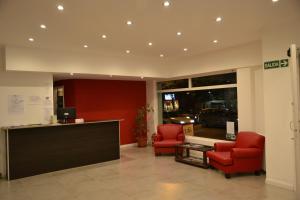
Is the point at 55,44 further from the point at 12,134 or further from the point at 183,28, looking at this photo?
the point at 183,28

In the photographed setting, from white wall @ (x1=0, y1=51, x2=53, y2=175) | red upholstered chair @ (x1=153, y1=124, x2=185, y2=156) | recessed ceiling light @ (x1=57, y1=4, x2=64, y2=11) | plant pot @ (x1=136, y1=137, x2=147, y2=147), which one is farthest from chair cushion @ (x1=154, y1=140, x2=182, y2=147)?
recessed ceiling light @ (x1=57, y1=4, x2=64, y2=11)

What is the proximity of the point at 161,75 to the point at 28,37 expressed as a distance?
14.3 feet

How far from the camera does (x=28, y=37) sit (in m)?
5.02

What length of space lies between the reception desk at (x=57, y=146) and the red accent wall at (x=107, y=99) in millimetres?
1511

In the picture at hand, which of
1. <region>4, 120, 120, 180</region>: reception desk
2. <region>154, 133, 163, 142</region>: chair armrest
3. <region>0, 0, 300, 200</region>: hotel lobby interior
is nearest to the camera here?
<region>0, 0, 300, 200</region>: hotel lobby interior

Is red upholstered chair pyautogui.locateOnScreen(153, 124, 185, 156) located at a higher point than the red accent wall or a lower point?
lower

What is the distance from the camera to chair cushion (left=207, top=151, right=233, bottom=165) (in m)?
5.14

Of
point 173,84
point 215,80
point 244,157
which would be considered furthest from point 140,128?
point 244,157

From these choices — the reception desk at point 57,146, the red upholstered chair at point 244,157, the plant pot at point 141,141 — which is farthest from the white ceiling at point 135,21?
the plant pot at point 141,141

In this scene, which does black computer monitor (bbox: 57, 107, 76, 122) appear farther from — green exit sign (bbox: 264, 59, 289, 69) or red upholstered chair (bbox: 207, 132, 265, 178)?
green exit sign (bbox: 264, 59, 289, 69)

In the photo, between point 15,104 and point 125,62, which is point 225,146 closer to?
point 125,62

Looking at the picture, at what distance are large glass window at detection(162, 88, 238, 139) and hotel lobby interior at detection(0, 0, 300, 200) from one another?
0.04 m

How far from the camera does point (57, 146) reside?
5945 mm

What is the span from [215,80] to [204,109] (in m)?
1.14
